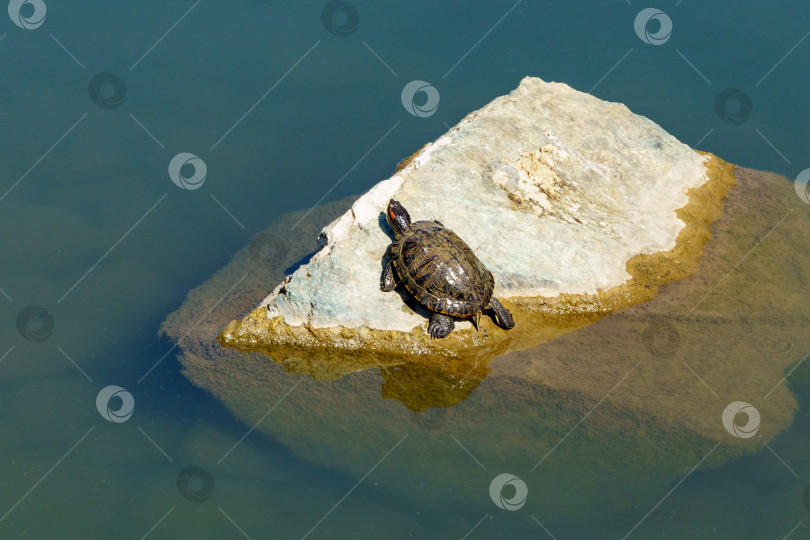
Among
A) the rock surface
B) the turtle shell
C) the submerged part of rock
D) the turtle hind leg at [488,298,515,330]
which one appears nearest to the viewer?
the rock surface

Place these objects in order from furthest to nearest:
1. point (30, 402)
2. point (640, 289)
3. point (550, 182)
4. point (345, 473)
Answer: point (550, 182) < point (640, 289) < point (30, 402) < point (345, 473)

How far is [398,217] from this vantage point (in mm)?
10148

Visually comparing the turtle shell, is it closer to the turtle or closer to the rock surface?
the turtle

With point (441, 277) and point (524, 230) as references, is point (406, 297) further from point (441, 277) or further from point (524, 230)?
point (524, 230)

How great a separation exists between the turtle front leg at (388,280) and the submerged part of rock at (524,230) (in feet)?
0.51

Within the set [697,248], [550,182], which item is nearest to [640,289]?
[697,248]

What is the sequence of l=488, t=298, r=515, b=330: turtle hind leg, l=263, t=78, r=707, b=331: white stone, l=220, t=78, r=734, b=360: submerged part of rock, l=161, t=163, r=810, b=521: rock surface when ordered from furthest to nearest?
l=263, t=78, r=707, b=331: white stone
l=220, t=78, r=734, b=360: submerged part of rock
l=488, t=298, r=515, b=330: turtle hind leg
l=161, t=163, r=810, b=521: rock surface

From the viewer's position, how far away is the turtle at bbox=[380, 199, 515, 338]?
31.3 ft

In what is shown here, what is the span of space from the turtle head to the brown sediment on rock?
56.7 inches

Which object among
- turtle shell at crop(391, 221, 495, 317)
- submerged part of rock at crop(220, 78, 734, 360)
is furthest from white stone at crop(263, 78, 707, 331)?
turtle shell at crop(391, 221, 495, 317)

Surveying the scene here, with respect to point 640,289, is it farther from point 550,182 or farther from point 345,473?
point 345,473

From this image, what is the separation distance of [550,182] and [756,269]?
11.1 feet

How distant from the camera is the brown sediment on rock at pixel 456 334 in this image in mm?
9820

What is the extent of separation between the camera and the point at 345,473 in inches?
351
